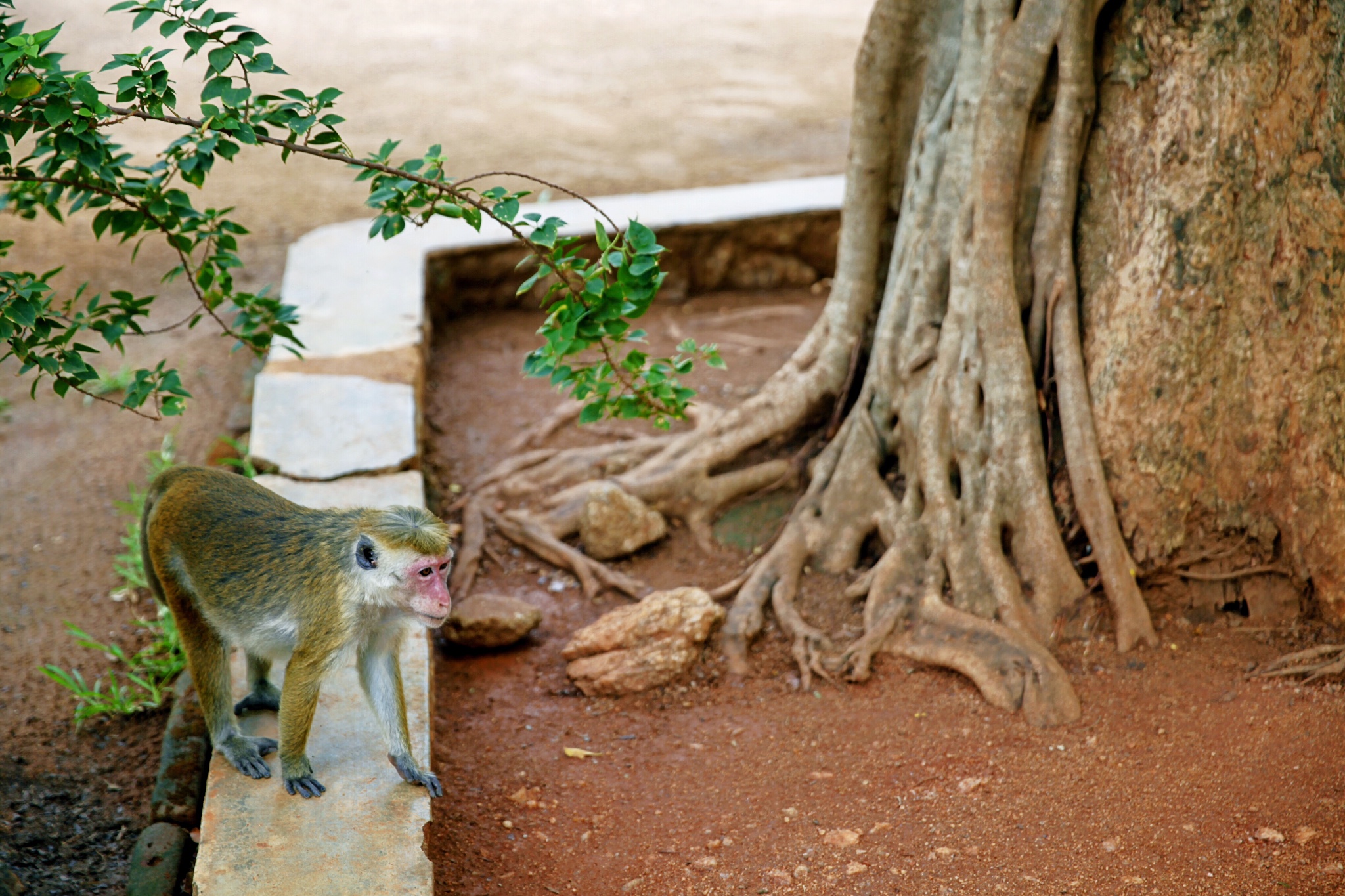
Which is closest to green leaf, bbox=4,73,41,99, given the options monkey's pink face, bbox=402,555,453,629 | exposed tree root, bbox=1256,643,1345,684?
monkey's pink face, bbox=402,555,453,629

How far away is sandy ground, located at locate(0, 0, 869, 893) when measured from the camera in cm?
450

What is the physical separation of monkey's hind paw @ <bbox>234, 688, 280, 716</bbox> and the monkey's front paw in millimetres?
693

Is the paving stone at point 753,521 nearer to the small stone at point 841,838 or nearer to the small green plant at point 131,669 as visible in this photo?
the small stone at point 841,838

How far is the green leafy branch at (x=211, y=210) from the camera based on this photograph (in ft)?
10.00

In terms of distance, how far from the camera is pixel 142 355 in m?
7.30

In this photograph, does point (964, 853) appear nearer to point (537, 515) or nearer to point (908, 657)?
point (908, 657)

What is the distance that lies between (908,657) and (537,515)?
2104mm

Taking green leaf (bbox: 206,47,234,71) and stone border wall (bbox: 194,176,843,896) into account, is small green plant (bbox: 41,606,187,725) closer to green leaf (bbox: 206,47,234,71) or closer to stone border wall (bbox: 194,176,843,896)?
stone border wall (bbox: 194,176,843,896)

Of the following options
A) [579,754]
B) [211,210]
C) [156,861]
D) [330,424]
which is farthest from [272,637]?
[330,424]

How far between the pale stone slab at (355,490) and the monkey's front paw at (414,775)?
5.46 feet

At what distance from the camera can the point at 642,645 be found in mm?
4777

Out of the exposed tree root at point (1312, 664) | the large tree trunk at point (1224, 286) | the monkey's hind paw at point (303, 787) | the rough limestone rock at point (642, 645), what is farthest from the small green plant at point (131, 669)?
the exposed tree root at point (1312, 664)

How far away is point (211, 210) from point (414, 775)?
6.81ft

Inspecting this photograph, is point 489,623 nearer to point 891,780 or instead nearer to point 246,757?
point 246,757
